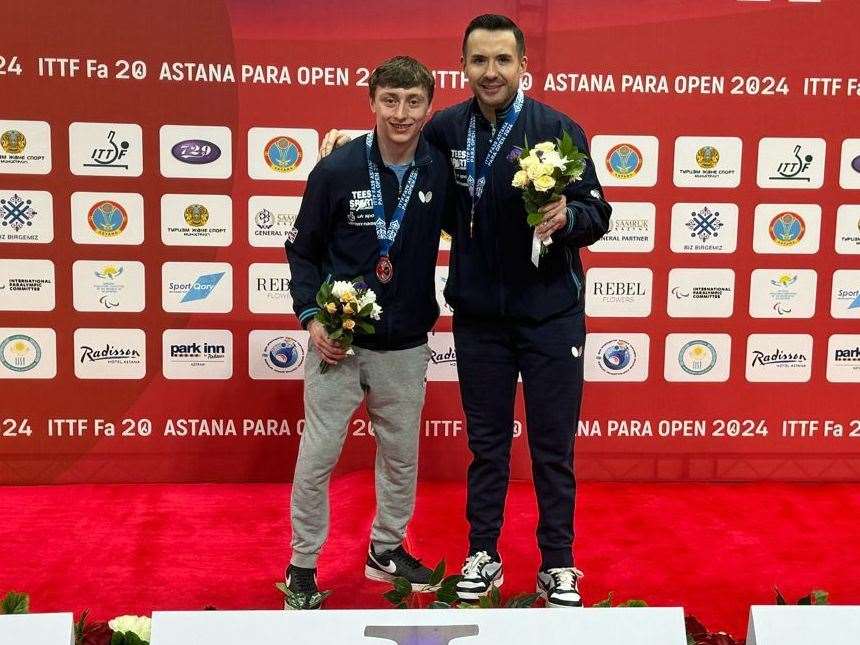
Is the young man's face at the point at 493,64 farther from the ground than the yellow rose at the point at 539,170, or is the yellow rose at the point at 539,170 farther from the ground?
the young man's face at the point at 493,64

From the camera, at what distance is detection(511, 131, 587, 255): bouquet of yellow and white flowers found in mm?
2465

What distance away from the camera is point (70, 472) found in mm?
4027

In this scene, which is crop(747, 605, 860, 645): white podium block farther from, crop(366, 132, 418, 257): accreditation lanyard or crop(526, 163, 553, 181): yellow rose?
crop(366, 132, 418, 257): accreditation lanyard

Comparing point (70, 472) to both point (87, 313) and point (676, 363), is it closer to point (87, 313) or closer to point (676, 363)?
point (87, 313)

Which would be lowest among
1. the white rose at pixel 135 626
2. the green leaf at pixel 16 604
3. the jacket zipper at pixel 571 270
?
the white rose at pixel 135 626

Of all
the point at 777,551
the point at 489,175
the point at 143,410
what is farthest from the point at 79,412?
the point at 777,551

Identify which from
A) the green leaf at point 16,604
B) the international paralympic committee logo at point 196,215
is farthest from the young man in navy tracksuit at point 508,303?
the green leaf at point 16,604

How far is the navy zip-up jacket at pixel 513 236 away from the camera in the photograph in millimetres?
2736

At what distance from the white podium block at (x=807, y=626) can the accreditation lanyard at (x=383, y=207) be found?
5.98ft

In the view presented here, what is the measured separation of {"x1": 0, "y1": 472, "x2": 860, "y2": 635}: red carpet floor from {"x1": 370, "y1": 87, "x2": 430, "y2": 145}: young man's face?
4.60 feet

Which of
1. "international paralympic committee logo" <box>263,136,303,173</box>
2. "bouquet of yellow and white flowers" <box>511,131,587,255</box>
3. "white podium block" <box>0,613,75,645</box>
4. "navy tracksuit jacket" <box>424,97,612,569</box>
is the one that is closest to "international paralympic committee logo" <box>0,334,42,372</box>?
"international paralympic committee logo" <box>263,136,303,173</box>

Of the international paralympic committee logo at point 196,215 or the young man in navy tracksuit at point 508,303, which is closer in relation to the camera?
the young man in navy tracksuit at point 508,303

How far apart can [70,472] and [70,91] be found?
5.12 ft

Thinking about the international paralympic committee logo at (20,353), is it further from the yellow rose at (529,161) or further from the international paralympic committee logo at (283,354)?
the yellow rose at (529,161)
